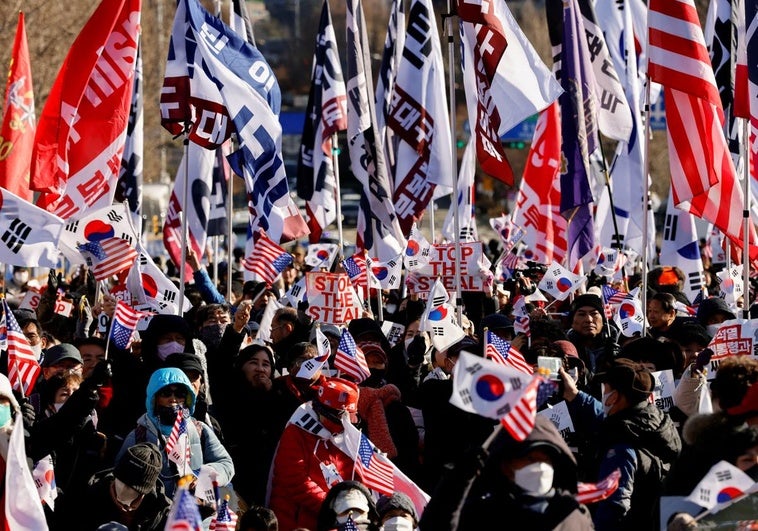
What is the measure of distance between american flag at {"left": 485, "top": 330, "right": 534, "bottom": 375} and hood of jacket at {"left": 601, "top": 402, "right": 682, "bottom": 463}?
0.73 m

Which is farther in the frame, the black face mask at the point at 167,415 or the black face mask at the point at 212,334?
the black face mask at the point at 212,334

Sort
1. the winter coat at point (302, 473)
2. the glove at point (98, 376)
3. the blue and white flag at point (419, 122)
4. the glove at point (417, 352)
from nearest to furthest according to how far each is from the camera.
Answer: the glove at point (98, 376), the winter coat at point (302, 473), the glove at point (417, 352), the blue and white flag at point (419, 122)

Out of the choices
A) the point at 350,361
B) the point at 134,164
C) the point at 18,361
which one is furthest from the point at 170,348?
the point at 134,164

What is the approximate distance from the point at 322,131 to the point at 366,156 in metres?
1.62

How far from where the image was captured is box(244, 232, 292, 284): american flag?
44.8 feet

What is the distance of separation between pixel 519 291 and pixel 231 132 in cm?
307

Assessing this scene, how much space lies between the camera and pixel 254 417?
8.97m

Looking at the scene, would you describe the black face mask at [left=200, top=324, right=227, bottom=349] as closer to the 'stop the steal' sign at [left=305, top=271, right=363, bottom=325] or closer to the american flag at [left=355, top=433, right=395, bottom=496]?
the 'stop the steal' sign at [left=305, top=271, right=363, bottom=325]

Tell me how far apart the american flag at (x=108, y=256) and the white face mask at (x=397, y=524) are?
15.6ft

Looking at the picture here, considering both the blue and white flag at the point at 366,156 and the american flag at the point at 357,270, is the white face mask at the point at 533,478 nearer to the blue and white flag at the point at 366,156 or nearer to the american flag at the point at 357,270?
the american flag at the point at 357,270

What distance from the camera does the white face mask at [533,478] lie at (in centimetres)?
545

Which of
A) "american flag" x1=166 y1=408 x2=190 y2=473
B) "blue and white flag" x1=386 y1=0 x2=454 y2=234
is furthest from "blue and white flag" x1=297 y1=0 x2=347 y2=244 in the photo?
"american flag" x1=166 y1=408 x2=190 y2=473

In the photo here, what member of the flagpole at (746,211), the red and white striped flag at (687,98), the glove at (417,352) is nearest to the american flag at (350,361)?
the glove at (417,352)

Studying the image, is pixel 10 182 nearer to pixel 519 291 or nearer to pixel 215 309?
pixel 215 309
